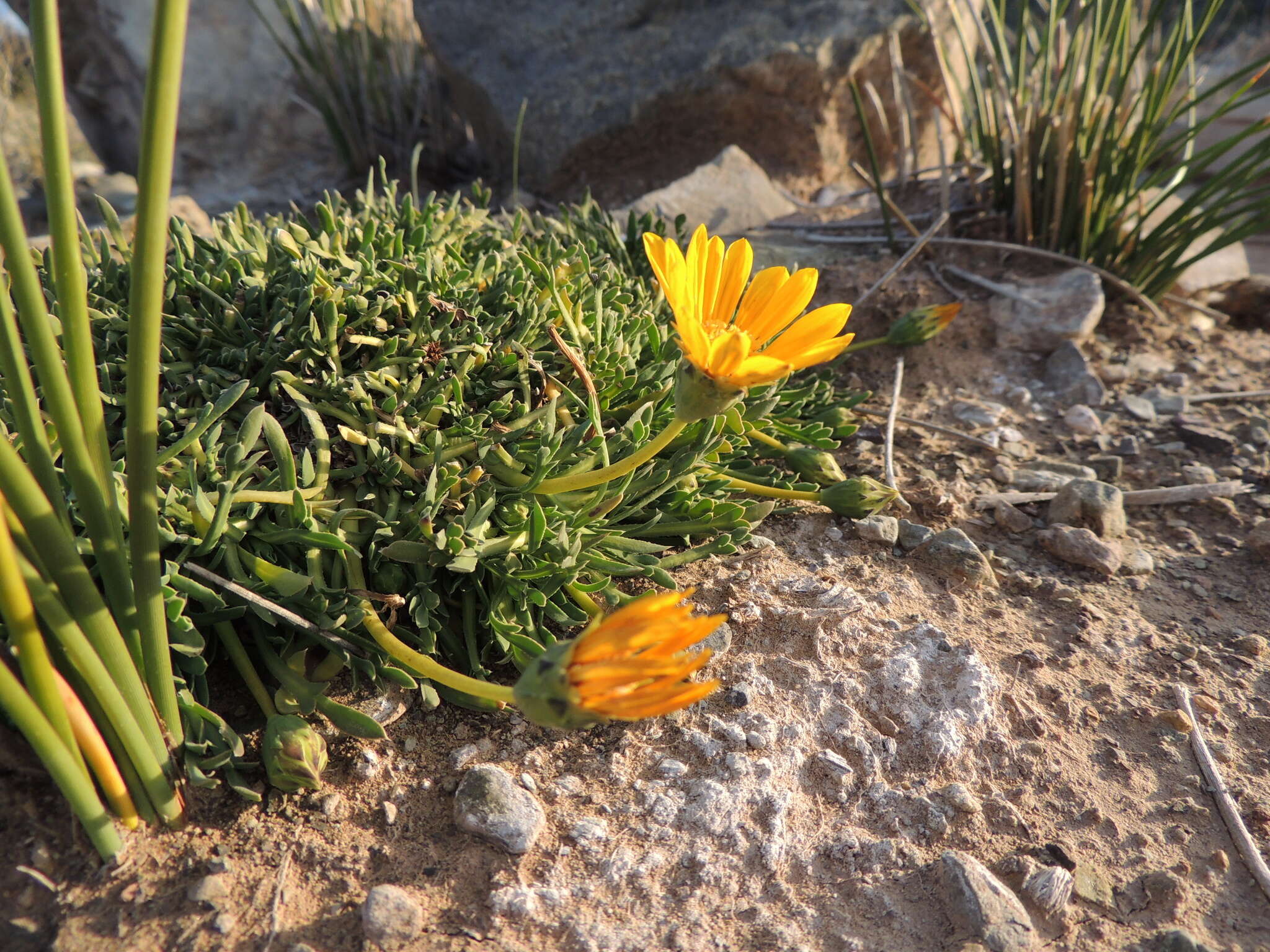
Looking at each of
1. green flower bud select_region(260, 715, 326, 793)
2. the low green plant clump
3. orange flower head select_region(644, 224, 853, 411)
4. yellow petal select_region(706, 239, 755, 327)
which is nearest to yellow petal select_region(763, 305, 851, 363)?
orange flower head select_region(644, 224, 853, 411)

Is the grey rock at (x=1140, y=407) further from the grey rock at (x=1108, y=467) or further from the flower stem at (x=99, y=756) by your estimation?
the flower stem at (x=99, y=756)

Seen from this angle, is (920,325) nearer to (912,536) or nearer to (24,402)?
(912,536)

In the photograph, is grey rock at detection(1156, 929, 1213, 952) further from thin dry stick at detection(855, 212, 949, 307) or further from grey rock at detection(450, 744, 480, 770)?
thin dry stick at detection(855, 212, 949, 307)

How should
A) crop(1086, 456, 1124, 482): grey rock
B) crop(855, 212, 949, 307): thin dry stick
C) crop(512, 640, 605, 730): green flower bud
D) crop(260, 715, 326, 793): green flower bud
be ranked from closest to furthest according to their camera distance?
crop(512, 640, 605, 730): green flower bud → crop(260, 715, 326, 793): green flower bud → crop(1086, 456, 1124, 482): grey rock → crop(855, 212, 949, 307): thin dry stick

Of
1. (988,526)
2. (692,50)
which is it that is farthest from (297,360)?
(692,50)

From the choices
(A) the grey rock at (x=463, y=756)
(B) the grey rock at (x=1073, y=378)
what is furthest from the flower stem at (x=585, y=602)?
(B) the grey rock at (x=1073, y=378)

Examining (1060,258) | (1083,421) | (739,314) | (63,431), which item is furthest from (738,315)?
(1060,258)
